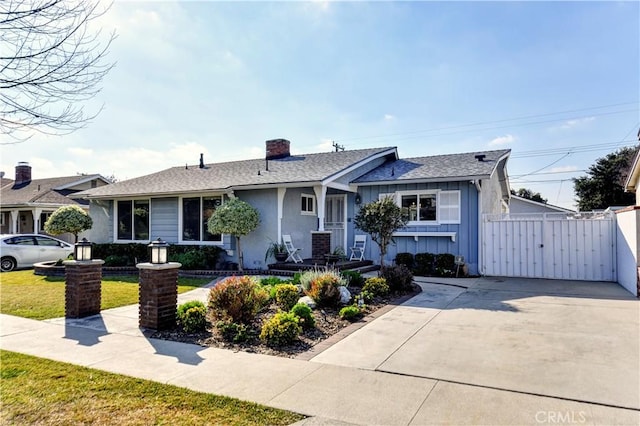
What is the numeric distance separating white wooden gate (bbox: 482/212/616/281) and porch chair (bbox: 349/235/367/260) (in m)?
3.89

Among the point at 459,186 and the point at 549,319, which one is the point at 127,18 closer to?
the point at 549,319

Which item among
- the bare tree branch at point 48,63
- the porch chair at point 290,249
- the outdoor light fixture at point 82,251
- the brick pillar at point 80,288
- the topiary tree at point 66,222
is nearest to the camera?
the bare tree branch at point 48,63

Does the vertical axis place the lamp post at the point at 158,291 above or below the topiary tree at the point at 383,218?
below

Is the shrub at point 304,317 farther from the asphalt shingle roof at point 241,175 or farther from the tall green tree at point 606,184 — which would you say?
the tall green tree at point 606,184

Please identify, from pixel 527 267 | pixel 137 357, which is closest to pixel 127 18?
pixel 137 357

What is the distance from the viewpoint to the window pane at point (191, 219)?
48.5 feet

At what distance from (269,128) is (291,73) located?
6699 millimetres

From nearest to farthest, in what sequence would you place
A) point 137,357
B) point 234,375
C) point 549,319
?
1. point 234,375
2. point 137,357
3. point 549,319

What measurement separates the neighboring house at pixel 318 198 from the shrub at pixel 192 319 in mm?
6591

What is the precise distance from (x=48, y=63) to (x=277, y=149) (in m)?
13.7

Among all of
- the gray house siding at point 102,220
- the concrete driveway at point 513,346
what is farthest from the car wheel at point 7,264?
the concrete driveway at point 513,346

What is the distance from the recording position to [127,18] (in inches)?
200

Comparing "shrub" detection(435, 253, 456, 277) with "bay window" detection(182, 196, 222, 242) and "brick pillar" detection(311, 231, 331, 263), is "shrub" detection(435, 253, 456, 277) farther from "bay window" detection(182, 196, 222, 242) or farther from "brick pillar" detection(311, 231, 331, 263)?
"bay window" detection(182, 196, 222, 242)

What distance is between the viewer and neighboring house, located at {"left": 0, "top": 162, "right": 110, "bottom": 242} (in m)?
21.8
